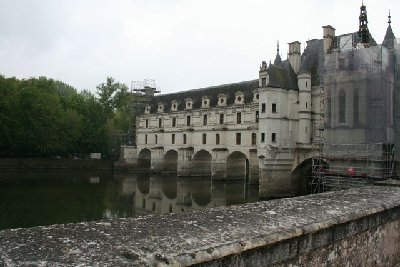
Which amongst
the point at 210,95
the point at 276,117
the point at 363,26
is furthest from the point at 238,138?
the point at 363,26

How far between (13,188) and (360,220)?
26.5 m

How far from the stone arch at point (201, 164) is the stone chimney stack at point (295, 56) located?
14.9 m

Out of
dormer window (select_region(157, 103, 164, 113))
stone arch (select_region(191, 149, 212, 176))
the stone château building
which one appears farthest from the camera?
dormer window (select_region(157, 103, 164, 113))

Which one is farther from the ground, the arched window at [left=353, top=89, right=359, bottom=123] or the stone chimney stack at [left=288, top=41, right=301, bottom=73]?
the stone chimney stack at [left=288, top=41, right=301, bottom=73]

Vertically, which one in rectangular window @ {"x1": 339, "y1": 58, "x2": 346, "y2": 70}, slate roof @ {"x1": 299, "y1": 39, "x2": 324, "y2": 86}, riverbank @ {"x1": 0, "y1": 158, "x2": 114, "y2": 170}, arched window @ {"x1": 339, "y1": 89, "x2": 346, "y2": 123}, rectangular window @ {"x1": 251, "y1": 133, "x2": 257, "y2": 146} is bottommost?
riverbank @ {"x1": 0, "y1": 158, "x2": 114, "y2": 170}

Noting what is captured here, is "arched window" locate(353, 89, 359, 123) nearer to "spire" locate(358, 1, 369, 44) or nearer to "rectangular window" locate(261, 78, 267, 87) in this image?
"spire" locate(358, 1, 369, 44)

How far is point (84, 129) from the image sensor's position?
5150 cm

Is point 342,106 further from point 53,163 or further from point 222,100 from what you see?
point 53,163

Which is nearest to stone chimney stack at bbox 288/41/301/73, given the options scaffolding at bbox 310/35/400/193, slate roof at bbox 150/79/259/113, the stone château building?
the stone château building

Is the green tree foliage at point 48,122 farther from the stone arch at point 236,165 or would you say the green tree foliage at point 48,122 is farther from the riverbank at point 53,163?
the stone arch at point 236,165

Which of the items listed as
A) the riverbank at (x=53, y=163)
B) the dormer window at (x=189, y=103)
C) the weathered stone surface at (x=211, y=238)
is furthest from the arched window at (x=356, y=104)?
the riverbank at (x=53, y=163)

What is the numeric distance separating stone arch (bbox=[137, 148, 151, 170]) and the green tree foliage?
5.28 m

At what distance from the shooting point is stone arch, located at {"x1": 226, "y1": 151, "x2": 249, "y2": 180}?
1527 inches

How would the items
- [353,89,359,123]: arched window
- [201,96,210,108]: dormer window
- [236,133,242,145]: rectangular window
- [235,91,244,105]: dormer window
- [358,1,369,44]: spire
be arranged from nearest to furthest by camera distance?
[353,89,359,123]: arched window, [358,1,369,44]: spire, [236,133,242,145]: rectangular window, [235,91,244,105]: dormer window, [201,96,210,108]: dormer window
